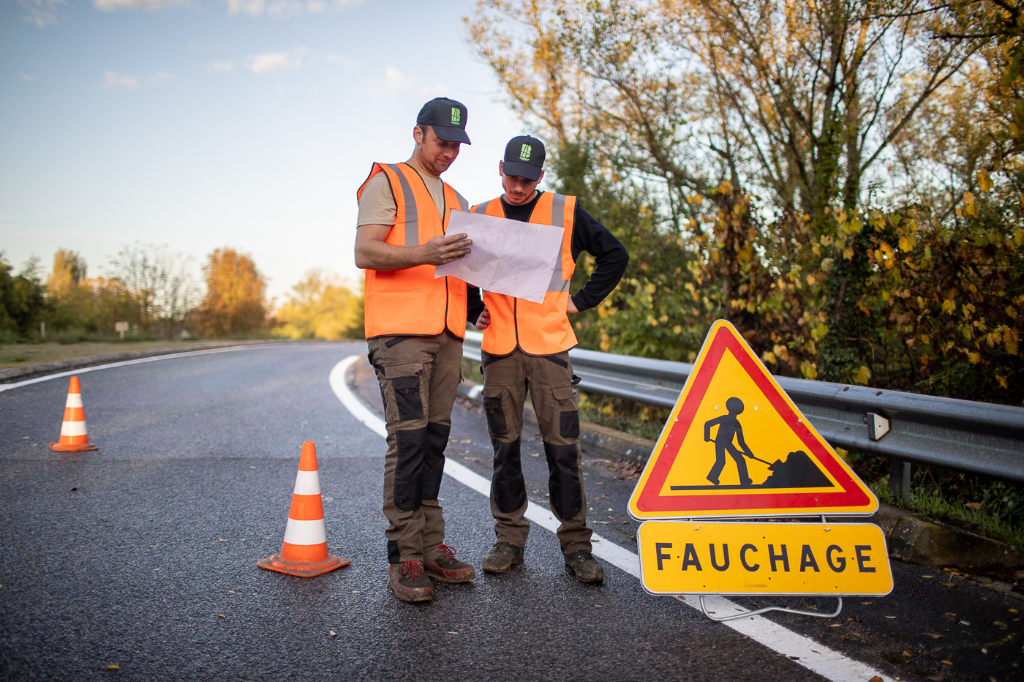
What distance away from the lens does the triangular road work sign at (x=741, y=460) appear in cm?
310

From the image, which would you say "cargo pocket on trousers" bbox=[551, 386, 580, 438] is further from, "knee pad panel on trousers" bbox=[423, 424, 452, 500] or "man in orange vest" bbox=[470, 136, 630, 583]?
"knee pad panel on trousers" bbox=[423, 424, 452, 500]

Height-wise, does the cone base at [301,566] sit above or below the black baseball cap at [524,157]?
below

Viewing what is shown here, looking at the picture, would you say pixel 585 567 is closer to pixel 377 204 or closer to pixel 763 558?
pixel 763 558

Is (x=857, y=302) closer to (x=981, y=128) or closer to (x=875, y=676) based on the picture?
(x=875, y=676)

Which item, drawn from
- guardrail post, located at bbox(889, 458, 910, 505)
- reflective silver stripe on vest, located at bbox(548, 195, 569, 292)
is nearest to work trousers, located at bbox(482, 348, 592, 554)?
reflective silver stripe on vest, located at bbox(548, 195, 569, 292)

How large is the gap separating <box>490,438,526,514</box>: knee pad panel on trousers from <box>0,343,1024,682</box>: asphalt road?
0.30m

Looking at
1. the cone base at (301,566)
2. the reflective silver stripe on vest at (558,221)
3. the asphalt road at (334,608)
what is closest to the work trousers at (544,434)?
the asphalt road at (334,608)

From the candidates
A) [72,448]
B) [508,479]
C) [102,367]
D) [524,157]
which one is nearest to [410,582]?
Answer: [508,479]

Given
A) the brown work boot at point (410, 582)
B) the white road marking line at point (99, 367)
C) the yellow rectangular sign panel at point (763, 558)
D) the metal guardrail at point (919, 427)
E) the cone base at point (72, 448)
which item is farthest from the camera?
the white road marking line at point (99, 367)

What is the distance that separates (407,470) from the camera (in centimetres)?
330

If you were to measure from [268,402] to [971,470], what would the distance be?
7.04m

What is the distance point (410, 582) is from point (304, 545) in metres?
0.61

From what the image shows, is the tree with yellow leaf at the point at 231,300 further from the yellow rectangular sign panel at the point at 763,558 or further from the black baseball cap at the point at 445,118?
the yellow rectangular sign panel at the point at 763,558

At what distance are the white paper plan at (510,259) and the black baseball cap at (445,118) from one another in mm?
428
